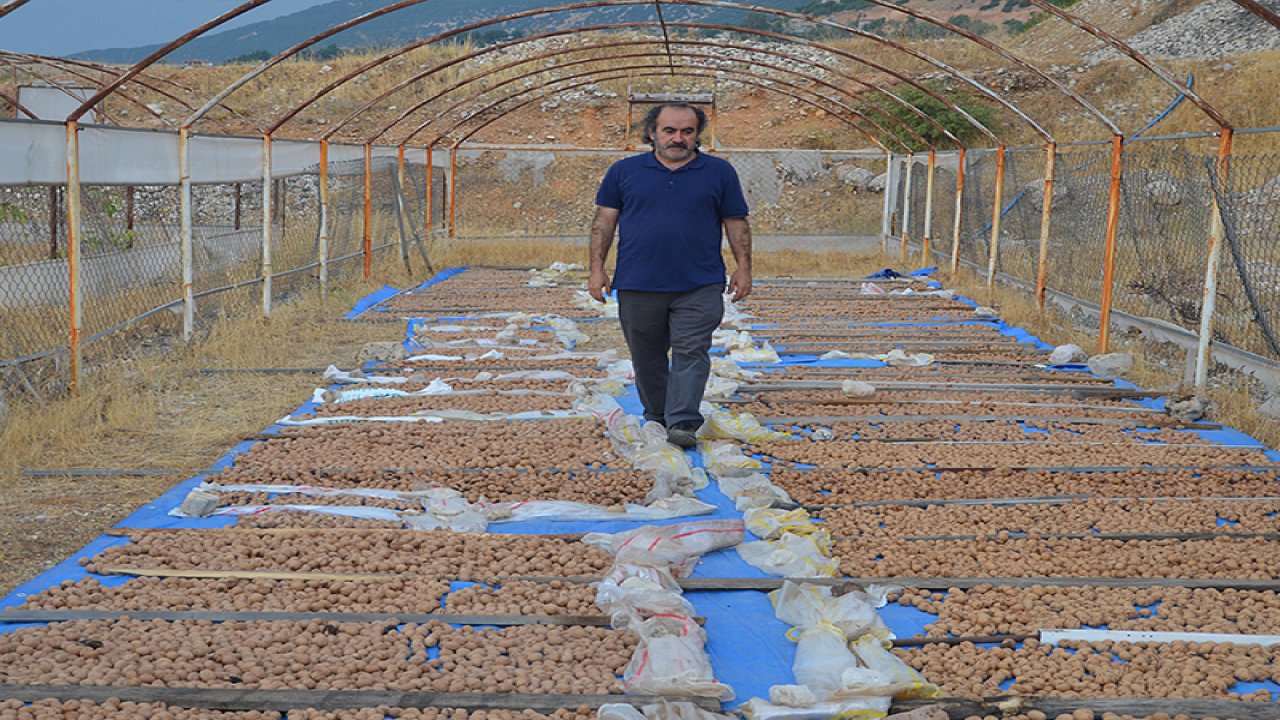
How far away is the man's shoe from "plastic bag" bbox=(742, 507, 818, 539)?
1.27m

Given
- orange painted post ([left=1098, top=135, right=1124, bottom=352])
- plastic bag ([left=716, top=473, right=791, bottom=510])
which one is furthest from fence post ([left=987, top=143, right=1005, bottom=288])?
plastic bag ([left=716, top=473, right=791, bottom=510])

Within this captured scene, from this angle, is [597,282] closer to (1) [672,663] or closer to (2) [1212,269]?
(1) [672,663]

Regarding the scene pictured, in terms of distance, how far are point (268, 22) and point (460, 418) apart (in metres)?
113

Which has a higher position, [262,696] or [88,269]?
[88,269]

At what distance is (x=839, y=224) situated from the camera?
79.5 ft

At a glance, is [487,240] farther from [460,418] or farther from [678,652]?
[678,652]

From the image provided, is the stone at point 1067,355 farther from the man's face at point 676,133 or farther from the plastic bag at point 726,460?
the man's face at point 676,133

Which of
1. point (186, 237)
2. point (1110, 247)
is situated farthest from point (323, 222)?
point (1110, 247)

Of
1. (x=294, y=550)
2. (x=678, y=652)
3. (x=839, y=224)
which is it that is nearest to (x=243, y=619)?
(x=294, y=550)

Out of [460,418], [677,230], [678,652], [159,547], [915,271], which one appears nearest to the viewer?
[678,652]

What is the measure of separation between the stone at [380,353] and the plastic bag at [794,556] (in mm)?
5337

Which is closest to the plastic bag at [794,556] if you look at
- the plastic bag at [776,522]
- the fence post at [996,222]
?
the plastic bag at [776,522]

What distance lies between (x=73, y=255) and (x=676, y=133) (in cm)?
399

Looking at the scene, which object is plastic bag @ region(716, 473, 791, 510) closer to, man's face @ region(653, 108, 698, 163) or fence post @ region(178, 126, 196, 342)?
man's face @ region(653, 108, 698, 163)
